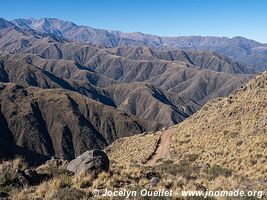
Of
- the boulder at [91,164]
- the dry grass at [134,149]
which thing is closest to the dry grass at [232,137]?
the dry grass at [134,149]

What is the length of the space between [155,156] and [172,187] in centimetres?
3825

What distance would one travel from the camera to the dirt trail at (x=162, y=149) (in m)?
58.4

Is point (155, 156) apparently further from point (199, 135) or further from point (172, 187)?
point (172, 187)

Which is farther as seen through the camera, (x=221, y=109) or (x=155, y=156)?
(x=221, y=109)

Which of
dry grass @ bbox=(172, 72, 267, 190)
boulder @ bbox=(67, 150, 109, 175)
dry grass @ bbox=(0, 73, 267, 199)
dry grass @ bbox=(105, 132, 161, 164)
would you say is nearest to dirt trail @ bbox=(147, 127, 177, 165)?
dry grass @ bbox=(105, 132, 161, 164)

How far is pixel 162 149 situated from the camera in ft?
209

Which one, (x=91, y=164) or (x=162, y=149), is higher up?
(x=91, y=164)

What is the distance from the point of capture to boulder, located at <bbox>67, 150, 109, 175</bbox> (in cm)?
2420

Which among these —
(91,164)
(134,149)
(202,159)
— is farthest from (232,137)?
(91,164)

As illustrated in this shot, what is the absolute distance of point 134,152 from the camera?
68.1 m

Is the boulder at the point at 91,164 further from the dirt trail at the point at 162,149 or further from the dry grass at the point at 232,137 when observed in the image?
the dirt trail at the point at 162,149

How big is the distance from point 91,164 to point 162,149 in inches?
1568

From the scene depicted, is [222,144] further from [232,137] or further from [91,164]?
[91,164]

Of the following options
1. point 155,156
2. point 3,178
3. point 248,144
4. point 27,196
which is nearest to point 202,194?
point 27,196
